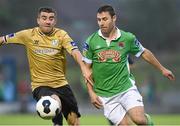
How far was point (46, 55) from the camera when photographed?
10430mm

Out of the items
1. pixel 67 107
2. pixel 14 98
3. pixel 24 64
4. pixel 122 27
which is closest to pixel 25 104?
pixel 14 98

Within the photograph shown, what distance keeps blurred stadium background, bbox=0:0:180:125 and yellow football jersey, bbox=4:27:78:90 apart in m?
13.5

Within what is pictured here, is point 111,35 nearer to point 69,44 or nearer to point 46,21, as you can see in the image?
point 69,44

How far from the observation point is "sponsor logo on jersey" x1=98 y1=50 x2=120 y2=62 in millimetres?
9648

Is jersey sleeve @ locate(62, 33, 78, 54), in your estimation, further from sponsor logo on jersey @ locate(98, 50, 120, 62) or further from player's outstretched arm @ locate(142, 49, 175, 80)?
player's outstretched arm @ locate(142, 49, 175, 80)

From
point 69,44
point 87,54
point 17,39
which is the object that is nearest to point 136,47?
point 87,54

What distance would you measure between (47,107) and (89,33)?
57.6 feet

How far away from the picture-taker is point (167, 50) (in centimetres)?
2770

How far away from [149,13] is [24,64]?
555 cm

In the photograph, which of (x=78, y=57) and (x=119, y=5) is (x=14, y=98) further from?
(x=78, y=57)

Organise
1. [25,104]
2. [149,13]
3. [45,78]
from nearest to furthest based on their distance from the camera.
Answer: [45,78] < [25,104] < [149,13]

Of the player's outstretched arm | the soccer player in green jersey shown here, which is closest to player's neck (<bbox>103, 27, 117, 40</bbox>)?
the soccer player in green jersey

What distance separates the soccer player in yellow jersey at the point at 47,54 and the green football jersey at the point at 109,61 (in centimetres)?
59

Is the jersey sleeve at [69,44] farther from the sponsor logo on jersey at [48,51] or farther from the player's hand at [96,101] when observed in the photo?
the player's hand at [96,101]
